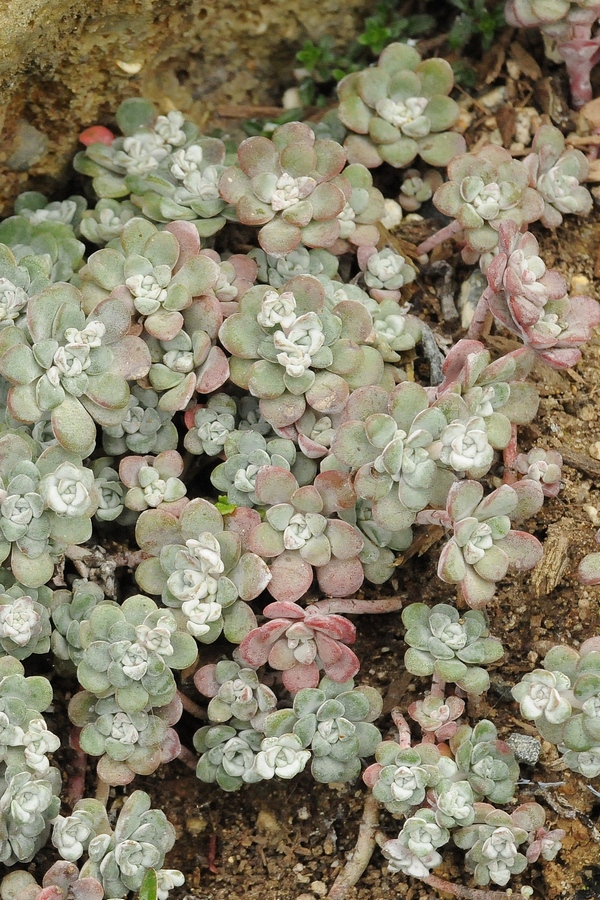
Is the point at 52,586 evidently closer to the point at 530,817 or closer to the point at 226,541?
the point at 226,541

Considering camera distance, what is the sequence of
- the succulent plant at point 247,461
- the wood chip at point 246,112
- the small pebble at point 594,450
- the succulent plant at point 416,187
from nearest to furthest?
the succulent plant at point 247,461 < the small pebble at point 594,450 < the succulent plant at point 416,187 < the wood chip at point 246,112

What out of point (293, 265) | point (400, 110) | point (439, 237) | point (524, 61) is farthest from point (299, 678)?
point (524, 61)

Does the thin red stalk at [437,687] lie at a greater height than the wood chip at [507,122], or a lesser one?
lesser

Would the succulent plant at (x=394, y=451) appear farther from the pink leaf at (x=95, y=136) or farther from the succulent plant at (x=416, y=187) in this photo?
the pink leaf at (x=95, y=136)

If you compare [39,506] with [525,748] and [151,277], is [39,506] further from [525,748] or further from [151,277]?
[525,748]

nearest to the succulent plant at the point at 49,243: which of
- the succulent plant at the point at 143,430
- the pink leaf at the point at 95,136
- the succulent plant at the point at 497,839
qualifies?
the pink leaf at the point at 95,136

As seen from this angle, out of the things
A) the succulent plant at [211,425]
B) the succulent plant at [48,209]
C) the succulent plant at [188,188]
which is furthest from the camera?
the succulent plant at [48,209]

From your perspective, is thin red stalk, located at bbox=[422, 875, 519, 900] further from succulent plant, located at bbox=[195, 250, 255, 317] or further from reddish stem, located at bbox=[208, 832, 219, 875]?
succulent plant, located at bbox=[195, 250, 255, 317]

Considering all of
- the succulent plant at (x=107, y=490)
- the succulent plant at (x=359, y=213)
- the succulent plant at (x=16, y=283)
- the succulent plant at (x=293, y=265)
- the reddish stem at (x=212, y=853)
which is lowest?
the reddish stem at (x=212, y=853)
